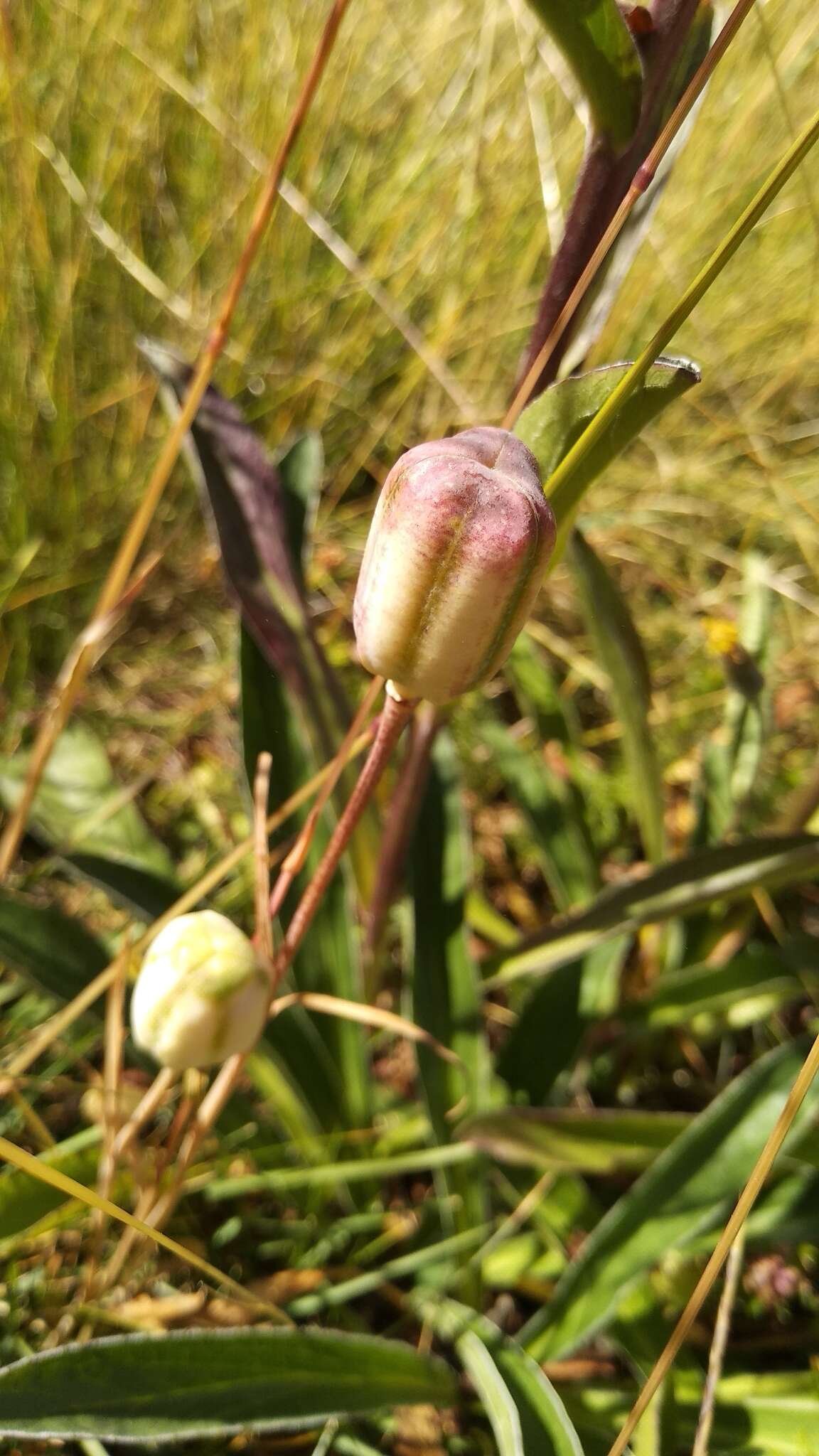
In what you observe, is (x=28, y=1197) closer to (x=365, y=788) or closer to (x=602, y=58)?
(x=365, y=788)

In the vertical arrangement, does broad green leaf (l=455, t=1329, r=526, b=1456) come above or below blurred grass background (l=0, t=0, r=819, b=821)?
below

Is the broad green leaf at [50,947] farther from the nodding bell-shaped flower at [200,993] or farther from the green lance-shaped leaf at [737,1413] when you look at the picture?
the green lance-shaped leaf at [737,1413]

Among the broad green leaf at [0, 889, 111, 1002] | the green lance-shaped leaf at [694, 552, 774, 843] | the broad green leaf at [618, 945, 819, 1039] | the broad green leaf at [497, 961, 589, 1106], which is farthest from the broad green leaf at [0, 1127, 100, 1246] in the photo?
the green lance-shaped leaf at [694, 552, 774, 843]

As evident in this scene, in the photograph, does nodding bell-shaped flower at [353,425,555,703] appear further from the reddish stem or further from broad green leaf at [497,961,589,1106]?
broad green leaf at [497,961,589,1106]

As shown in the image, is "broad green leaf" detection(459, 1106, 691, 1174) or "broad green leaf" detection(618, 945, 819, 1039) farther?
"broad green leaf" detection(618, 945, 819, 1039)

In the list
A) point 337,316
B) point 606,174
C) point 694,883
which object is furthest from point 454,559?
point 337,316

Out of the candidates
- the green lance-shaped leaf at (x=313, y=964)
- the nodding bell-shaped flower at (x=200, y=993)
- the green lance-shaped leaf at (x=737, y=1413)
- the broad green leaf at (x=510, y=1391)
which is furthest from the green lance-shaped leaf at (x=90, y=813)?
the green lance-shaped leaf at (x=737, y=1413)
